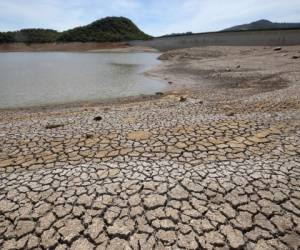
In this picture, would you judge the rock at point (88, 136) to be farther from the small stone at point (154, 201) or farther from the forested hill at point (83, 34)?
the forested hill at point (83, 34)

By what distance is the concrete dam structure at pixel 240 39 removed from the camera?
26.1 metres

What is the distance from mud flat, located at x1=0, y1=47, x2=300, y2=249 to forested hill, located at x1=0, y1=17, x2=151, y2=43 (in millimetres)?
64977

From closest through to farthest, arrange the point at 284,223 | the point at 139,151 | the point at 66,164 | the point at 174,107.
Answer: the point at 284,223 < the point at 66,164 < the point at 139,151 < the point at 174,107

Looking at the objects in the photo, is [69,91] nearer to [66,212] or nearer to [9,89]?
[9,89]

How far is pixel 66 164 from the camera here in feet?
13.3

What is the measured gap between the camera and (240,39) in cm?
3222

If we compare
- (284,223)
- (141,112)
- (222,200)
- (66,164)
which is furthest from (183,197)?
(141,112)

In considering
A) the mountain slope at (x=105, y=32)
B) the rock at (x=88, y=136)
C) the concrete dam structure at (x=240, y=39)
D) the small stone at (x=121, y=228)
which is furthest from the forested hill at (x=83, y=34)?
the small stone at (x=121, y=228)

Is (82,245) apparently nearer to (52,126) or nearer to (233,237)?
(233,237)

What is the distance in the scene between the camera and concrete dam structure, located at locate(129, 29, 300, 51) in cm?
2611

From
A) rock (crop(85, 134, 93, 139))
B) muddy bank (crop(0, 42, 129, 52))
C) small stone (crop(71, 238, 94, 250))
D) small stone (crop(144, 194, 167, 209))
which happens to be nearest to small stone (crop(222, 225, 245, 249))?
small stone (crop(144, 194, 167, 209))

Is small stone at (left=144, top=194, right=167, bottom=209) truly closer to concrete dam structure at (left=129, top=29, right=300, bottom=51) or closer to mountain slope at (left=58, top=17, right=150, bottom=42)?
concrete dam structure at (left=129, top=29, right=300, bottom=51)

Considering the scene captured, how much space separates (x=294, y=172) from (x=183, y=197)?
192 centimetres

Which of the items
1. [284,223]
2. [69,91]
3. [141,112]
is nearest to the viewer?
[284,223]
